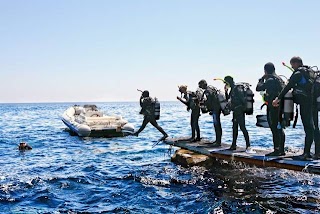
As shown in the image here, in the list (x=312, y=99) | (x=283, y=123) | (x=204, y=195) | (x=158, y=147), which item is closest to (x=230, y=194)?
(x=204, y=195)

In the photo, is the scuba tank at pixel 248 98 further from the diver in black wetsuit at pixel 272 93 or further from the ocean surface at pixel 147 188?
the ocean surface at pixel 147 188

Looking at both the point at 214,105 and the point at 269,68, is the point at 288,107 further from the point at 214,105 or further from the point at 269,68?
the point at 214,105

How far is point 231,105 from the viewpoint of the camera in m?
11.2

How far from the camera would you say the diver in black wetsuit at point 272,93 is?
961cm

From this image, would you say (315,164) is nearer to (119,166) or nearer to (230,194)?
(230,194)

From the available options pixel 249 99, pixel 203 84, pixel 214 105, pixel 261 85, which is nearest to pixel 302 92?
pixel 261 85

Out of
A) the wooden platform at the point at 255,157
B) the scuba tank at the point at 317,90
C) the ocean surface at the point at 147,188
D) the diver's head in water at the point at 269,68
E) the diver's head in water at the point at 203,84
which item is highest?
the diver's head in water at the point at 269,68

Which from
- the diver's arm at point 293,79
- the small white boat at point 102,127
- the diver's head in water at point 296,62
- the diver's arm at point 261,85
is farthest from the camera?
the small white boat at point 102,127

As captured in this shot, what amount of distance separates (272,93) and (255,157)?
1.94 m

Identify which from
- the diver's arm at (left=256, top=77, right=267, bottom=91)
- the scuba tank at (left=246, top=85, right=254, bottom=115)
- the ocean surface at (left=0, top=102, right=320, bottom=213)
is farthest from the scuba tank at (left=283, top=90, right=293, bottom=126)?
the ocean surface at (left=0, top=102, right=320, bottom=213)

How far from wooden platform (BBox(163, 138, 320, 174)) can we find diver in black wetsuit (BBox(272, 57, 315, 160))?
71 cm

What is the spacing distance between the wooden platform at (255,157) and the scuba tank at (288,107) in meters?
1.04

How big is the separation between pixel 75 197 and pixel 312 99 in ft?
22.8

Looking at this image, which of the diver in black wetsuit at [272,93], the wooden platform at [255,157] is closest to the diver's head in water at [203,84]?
the wooden platform at [255,157]
